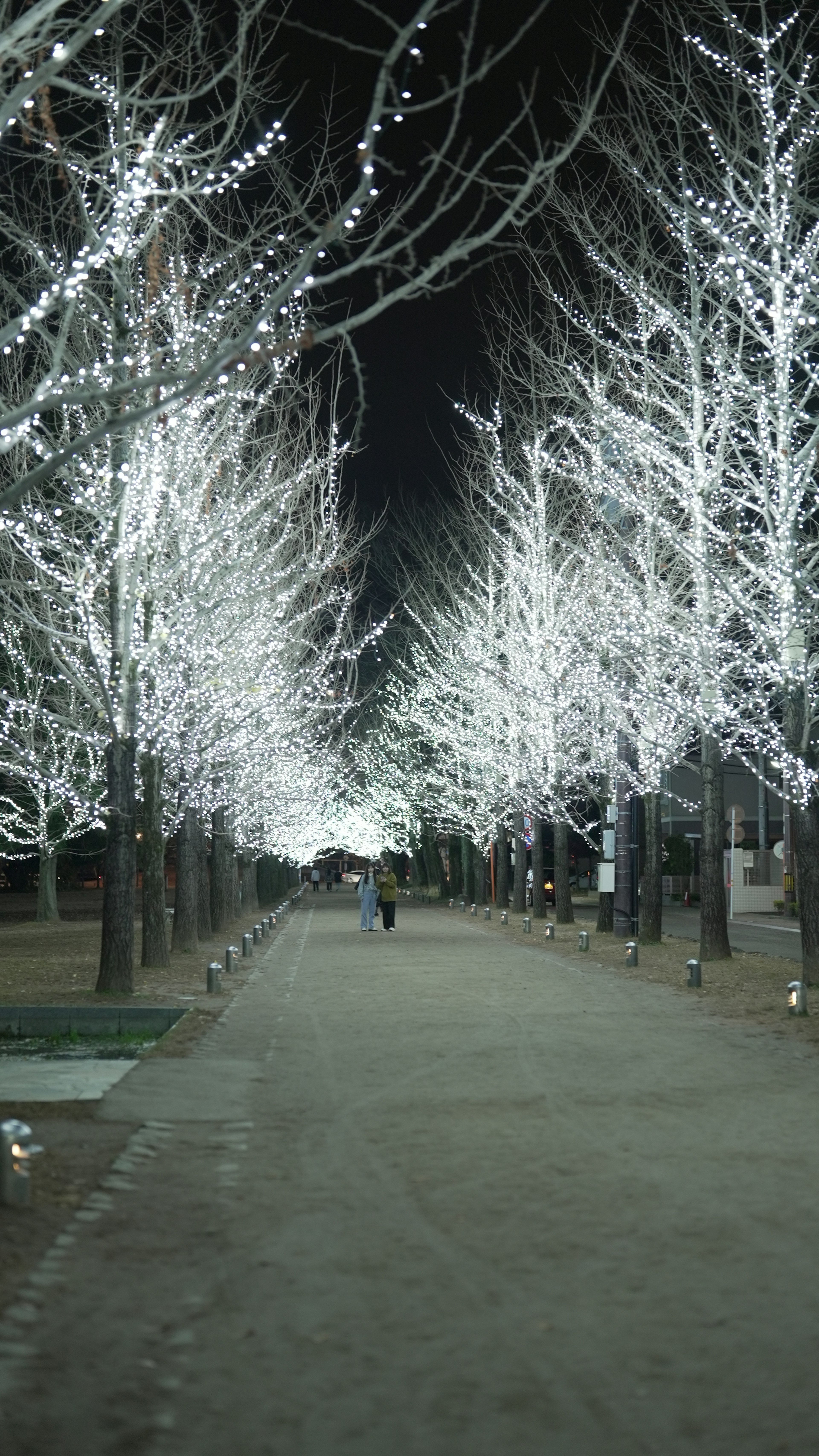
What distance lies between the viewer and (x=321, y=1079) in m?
10.7

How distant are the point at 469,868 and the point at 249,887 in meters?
8.27

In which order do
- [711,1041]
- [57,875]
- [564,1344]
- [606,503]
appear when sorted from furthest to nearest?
[57,875]
[606,503]
[711,1041]
[564,1344]

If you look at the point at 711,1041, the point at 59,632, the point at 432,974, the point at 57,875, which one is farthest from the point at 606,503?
the point at 57,875

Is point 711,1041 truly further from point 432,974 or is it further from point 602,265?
point 602,265

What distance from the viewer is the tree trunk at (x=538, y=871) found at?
38000 millimetres

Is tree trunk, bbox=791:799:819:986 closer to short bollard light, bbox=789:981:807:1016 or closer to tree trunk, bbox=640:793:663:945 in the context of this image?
short bollard light, bbox=789:981:807:1016

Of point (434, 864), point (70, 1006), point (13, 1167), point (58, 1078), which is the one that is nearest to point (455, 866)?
point (434, 864)

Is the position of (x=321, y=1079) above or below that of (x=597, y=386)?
below

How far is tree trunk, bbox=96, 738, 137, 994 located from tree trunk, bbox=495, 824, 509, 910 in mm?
25950

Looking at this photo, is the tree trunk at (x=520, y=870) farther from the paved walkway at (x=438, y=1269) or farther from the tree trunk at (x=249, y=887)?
the paved walkway at (x=438, y=1269)

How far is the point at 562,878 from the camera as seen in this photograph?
3488 cm

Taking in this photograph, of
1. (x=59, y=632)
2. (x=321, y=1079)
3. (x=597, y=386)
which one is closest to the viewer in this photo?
(x=321, y=1079)

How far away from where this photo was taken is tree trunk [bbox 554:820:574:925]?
3394 centimetres

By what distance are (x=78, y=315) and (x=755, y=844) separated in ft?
170
